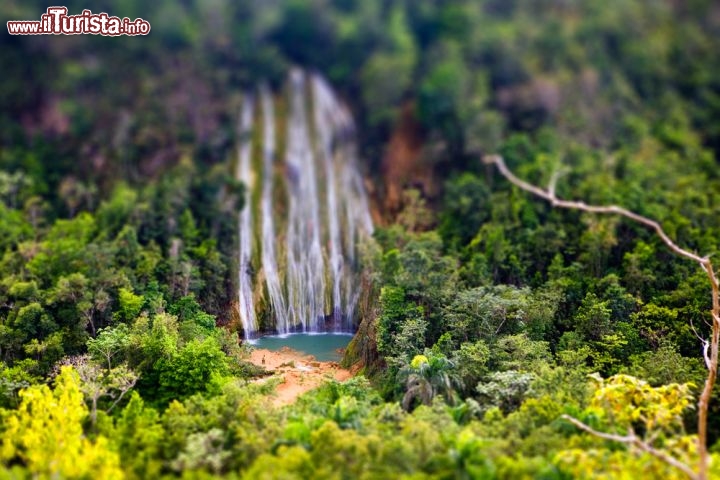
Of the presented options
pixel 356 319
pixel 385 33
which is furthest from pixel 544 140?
pixel 356 319

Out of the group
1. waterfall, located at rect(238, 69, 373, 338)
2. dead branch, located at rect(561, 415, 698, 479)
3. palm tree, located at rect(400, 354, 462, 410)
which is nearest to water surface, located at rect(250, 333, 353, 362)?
waterfall, located at rect(238, 69, 373, 338)

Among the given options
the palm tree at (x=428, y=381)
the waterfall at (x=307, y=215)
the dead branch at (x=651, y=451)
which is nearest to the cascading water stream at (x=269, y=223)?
the waterfall at (x=307, y=215)

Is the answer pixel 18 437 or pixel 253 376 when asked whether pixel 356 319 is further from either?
pixel 18 437

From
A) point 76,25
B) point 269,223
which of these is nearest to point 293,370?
point 269,223

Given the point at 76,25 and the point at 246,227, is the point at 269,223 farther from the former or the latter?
the point at 76,25

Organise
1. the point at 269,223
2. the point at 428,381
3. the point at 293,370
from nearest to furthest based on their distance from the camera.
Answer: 1. the point at 428,381
2. the point at 293,370
3. the point at 269,223

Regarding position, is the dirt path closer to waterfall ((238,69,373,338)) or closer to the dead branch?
waterfall ((238,69,373,338))
